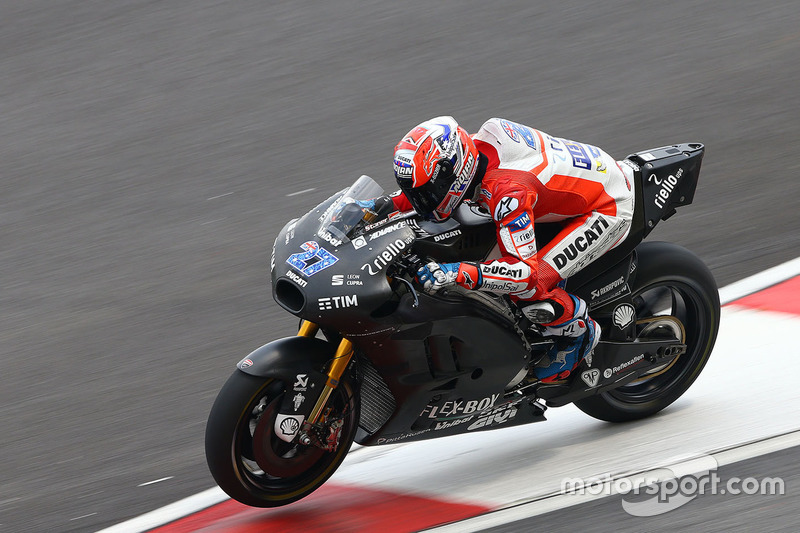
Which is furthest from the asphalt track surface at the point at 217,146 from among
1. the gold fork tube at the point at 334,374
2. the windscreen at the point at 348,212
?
the windscreen at the point at 348,212

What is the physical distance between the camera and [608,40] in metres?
10.3

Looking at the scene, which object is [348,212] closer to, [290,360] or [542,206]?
[290,360]

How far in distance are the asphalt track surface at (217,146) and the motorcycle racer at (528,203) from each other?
132 cm

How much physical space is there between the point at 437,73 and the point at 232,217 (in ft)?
9.06

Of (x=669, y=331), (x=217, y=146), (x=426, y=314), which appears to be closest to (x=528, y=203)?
(x=426, y=314)

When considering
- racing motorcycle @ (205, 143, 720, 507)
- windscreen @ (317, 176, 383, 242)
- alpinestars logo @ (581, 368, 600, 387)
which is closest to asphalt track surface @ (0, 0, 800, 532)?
racing motorcycle @ (205, 143, 720, 507)

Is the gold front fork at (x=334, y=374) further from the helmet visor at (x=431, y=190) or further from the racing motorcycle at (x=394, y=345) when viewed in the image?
the helmet visor at (x=431, y=190)

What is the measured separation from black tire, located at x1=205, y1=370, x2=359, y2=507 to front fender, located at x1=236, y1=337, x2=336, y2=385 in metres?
0.05

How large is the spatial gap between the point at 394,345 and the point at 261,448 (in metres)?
0.74

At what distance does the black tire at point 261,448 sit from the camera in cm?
463

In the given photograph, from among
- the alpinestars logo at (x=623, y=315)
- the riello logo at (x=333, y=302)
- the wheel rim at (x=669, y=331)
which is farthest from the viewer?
the wheel rim at (x=669, y=331)

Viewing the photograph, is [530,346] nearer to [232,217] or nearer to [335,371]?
[335,371]

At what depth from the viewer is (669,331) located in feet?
18.6

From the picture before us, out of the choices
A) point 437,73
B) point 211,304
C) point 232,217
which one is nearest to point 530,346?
point 211,304
